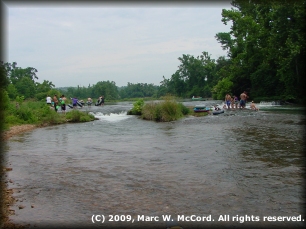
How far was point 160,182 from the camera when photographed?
751 cm

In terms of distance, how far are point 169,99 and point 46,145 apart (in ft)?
42.6

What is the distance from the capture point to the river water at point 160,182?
538 cm

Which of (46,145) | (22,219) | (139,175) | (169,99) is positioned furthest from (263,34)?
(22,219)

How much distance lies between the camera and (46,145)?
13891 mm

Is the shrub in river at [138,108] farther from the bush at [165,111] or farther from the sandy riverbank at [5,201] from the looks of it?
the sandy riverbank at [5,201]

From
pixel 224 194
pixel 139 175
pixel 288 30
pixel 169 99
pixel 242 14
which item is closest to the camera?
pixel 224 194

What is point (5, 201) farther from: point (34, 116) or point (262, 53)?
point (262, 53)

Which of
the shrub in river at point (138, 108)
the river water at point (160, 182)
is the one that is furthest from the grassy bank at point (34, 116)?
the river water at point (160, 182)

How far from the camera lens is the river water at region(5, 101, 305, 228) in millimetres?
5375

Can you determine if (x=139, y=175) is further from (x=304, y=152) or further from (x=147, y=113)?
(x=147, y=113)

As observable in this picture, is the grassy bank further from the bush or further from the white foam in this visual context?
the bush

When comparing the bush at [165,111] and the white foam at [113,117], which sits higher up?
the bush at [165,111]

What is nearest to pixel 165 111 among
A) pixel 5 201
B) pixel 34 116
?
pixel 34 116

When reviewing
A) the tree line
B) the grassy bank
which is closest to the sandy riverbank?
the tree line
